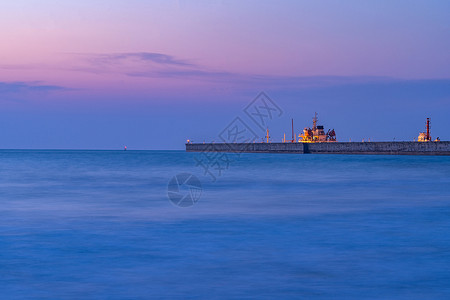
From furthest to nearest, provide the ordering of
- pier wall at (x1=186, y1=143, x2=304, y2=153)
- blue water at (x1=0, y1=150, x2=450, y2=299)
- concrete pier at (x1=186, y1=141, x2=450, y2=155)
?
pier wall at (x1=186, y1=143, x2=304, y2=153)
concrete pier at (x1=186, y1=141, x2=450, y2=155)
blue water at (x1=0, y1=150, x2=450, y2=299)

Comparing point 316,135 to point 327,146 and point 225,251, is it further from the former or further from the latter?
point 225,251

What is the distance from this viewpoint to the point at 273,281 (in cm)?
859

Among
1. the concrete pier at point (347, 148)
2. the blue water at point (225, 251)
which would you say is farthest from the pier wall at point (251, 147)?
the blue water at point (225, 251)

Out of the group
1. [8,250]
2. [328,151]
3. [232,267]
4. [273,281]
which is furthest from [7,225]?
[328,151]

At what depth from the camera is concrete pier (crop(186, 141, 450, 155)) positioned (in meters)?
98.7

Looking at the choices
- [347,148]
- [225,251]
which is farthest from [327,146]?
[225,251]

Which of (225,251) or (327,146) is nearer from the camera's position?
(225,251)

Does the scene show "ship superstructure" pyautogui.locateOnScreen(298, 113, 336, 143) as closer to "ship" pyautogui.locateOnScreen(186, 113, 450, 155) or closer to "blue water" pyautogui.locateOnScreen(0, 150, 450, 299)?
"ship" pyautogui.locateOnScreen(186, 113, 450, 155)

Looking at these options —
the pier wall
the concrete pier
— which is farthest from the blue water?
the pier wall

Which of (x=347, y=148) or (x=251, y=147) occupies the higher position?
(x=251, y=147)

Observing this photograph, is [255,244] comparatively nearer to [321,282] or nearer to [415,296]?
[321,282]

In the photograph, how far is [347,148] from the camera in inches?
4604

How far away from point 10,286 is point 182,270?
9.17ft

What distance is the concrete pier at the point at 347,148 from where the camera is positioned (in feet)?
324
